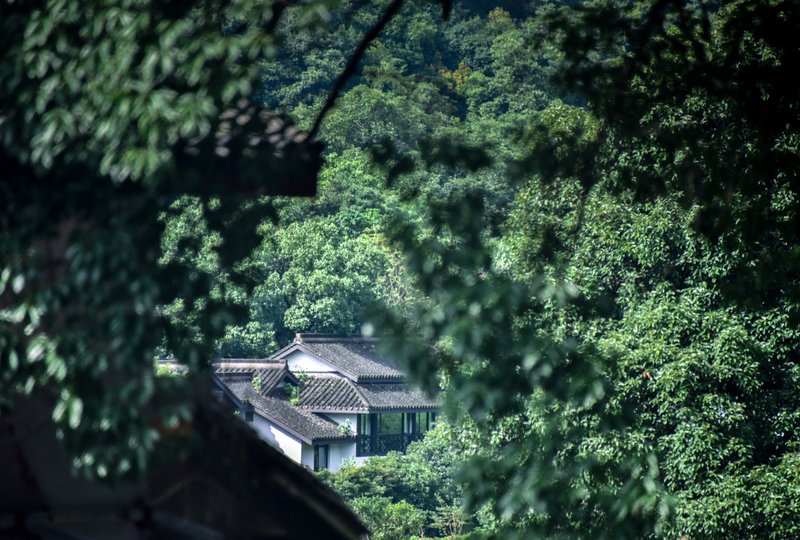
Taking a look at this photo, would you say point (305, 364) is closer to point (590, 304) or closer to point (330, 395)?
point (330, 395)

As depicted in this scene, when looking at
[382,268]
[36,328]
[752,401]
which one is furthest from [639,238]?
[382,268]

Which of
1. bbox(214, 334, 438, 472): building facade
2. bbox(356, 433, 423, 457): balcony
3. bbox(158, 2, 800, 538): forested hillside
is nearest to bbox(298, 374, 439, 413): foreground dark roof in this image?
bbox(214, 334, 438, 472): building facade

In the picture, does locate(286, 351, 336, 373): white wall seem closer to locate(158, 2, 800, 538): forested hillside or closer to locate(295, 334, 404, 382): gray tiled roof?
locate(295, 334, 404, 382): gray tiled roof

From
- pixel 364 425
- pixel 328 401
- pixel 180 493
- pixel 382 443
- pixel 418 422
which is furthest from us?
pixel 418 422

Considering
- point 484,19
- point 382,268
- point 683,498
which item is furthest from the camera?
point 484,19

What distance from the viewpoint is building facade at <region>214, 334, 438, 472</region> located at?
26734 millimetres

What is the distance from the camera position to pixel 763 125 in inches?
182

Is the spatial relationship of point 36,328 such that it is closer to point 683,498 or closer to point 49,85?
point 49,85

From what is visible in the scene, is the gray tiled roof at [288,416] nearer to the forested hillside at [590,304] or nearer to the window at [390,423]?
the window at [390,423]

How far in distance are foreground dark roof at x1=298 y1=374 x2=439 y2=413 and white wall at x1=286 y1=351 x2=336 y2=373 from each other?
256 mm

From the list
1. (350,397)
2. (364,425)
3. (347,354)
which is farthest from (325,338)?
(364,425)

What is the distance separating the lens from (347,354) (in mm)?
30250

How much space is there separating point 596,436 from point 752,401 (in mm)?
1680

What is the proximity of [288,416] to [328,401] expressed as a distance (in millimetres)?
1999
